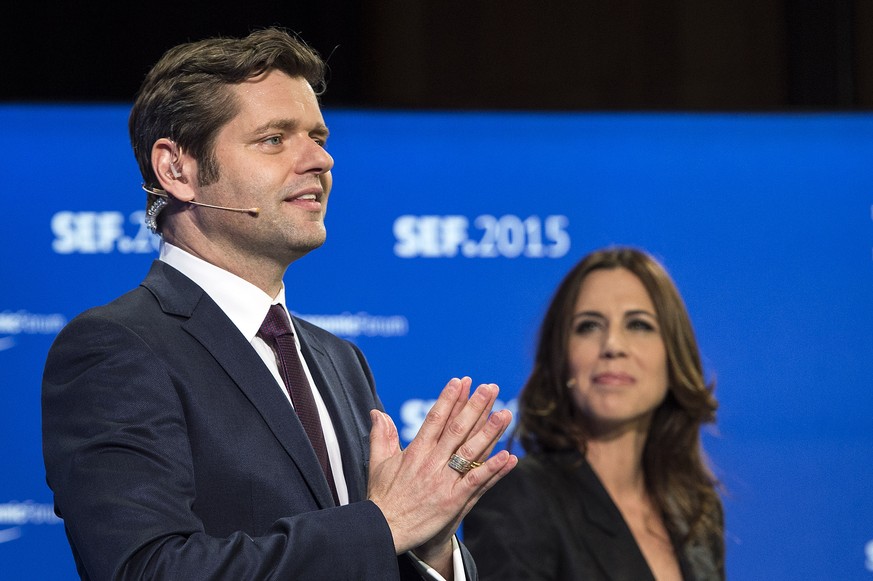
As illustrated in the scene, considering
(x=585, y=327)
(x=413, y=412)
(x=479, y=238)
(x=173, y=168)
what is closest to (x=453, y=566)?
(x=173, y=168)

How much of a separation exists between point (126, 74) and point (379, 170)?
107 centimetres

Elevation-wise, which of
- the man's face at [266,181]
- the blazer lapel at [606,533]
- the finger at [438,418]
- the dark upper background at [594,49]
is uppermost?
the dark upper background at [594,49]

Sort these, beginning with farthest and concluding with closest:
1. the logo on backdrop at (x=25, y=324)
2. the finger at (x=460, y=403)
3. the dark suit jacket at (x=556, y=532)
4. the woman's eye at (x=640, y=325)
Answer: the logo on backdrop at (x=25, y=324)
the woman's eye at (x=640, y=325)
the dark suit jacket at (x=556, y=532)
the finger at (x=460, y=403)

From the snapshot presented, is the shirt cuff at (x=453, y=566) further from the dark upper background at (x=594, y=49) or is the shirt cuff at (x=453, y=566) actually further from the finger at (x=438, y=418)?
the dark upper background at (x=594, y=49)

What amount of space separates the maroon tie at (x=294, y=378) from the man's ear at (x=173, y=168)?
29 centimetres

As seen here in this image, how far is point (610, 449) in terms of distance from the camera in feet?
11.1

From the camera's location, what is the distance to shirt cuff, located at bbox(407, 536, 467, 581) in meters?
1.86

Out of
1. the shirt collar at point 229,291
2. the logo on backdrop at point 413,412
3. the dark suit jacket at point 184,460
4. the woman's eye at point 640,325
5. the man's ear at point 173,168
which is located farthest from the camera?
the logo on backdrop at point 413,412

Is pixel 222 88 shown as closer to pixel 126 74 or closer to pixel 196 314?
pixel 196 314

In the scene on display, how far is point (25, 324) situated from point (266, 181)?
1946 mm

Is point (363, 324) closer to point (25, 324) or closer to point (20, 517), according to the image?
point (25, 324)

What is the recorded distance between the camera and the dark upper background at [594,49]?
166 inches

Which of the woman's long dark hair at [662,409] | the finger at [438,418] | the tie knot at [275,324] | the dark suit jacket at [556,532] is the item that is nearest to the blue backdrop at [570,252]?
the woman's long dark hair at [662,409]

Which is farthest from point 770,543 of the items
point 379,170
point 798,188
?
point 379,170
